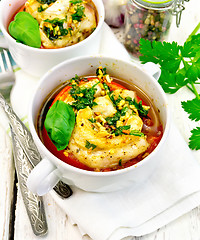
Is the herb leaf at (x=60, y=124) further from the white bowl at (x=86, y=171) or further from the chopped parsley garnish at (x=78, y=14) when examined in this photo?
the chopped parsley garnish at (x=78, y=14)

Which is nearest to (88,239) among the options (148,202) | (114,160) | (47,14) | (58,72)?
(148,202)

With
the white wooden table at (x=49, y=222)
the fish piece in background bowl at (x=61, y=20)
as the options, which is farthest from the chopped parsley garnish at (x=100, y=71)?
the white wooden table at (x=49, y=222)

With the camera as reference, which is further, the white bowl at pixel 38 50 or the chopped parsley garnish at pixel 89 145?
the white bowl at pixel 38 50

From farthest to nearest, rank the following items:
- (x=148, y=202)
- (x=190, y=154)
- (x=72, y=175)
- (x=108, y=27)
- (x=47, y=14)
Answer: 1. (x=108, y=27)
2. (x=47, y=14)
3. (x=190, y=154)
4. (x=148, y=202)
5. (x=72, y=175)

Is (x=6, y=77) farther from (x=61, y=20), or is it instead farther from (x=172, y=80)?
(x=172, y=80)

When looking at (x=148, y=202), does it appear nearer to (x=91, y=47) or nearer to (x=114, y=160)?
(x=114, y=160)

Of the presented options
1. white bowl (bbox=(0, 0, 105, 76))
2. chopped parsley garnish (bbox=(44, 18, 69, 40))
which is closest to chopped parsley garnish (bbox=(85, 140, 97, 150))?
white bowl (bbox=(0, 0, 105, 76))
